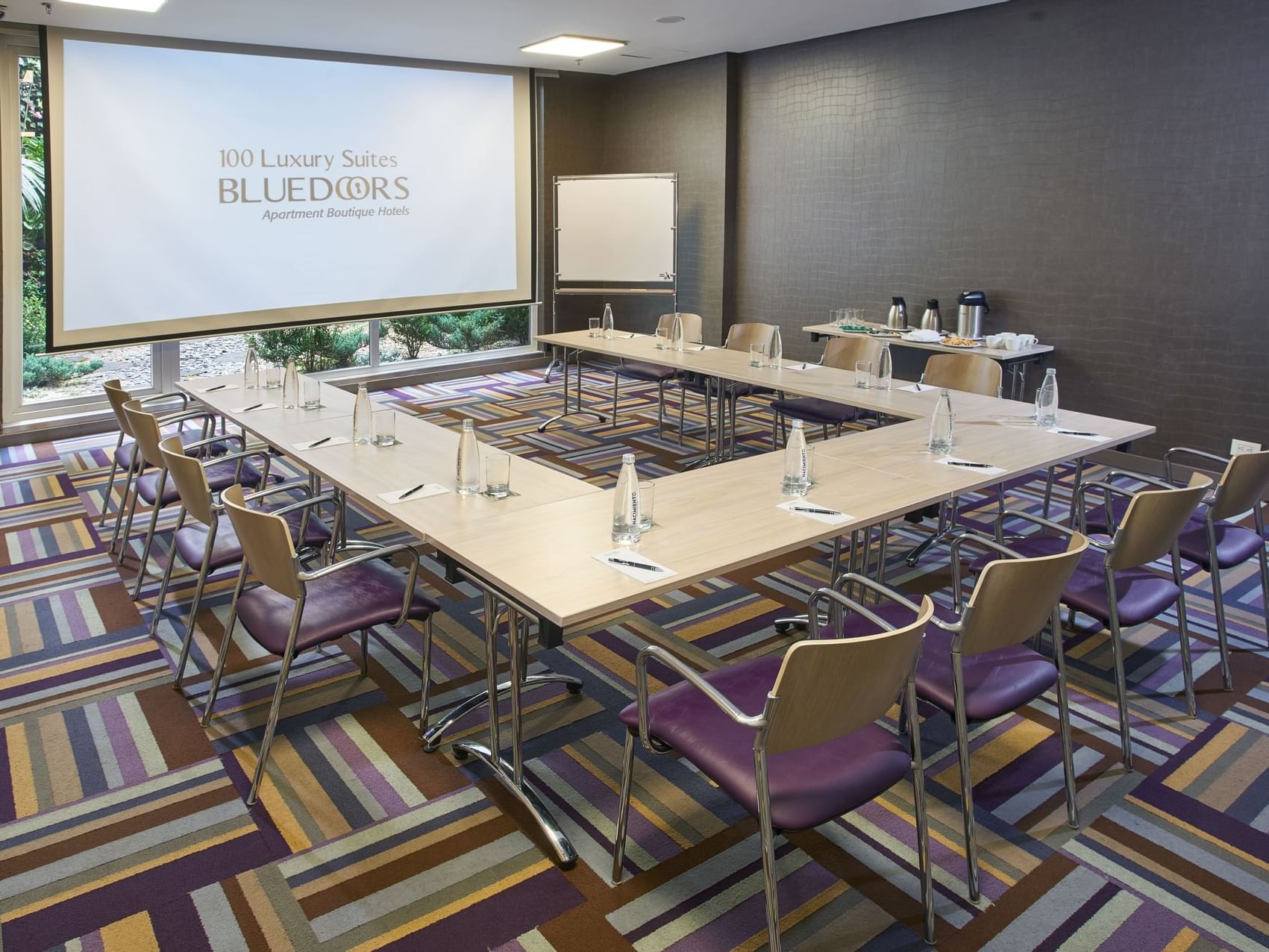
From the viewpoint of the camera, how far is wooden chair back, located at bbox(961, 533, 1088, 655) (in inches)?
94.4

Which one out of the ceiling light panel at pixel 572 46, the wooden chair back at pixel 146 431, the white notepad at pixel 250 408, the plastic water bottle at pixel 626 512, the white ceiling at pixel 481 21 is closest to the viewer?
the plastic water bottle at pixel 626 512

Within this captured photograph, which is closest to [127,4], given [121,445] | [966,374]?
[121,445]

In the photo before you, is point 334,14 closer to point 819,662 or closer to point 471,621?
point 471,621

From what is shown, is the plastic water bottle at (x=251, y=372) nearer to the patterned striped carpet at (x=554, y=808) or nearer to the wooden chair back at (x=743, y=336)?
the patterned striped carpet at (x=554, y=808)

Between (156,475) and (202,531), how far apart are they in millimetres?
1127

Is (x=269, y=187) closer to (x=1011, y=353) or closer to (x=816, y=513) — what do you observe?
(x=1011, y=353)

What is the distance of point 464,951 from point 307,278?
7117 millimetres

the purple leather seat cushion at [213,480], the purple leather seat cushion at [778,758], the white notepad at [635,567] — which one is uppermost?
the white notepad at [635,567]

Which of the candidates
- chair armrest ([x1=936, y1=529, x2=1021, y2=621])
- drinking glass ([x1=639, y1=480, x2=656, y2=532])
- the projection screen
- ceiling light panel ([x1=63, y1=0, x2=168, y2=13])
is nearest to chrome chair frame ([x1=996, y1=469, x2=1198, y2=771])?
chair armrest ([x1=936, y1=529, x2=1021, y2=621])

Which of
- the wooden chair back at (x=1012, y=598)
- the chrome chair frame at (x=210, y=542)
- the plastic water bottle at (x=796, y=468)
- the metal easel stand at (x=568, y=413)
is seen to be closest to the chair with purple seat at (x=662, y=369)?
the metal easel stand at (x=568, y=413)

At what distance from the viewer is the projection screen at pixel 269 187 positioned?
7.20m

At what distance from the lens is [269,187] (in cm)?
816

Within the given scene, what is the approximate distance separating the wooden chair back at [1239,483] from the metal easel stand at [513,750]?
2.37 metres

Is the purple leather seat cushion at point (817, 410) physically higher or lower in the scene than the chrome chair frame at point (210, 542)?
higher
